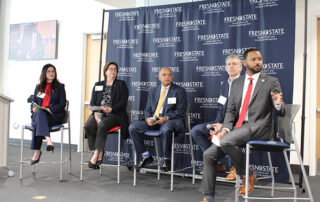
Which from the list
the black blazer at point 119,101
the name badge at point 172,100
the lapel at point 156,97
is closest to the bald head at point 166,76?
the lapel at point 156,97

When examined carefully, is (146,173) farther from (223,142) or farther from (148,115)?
(223,142)

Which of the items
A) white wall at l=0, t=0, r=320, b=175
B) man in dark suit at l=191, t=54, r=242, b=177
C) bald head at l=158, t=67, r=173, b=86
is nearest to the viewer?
man in dark suit at l=191, t=54, r=242, b=177

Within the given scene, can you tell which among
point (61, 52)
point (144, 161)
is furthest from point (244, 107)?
point (61, 52)

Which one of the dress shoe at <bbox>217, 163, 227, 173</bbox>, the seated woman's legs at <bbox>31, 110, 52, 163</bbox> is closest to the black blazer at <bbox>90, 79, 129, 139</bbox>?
the seated woman's legs at <bbox>31, 110, 52, 163</bbox>

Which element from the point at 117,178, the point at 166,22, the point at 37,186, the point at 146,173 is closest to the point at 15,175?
the point at 37,186

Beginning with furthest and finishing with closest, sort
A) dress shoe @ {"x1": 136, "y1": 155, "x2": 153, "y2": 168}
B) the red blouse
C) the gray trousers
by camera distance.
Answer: the red blouse, dress shoe @ {"x1": 136, "y1": 155, "x2": 153, "y2": 168}, the gray trousers

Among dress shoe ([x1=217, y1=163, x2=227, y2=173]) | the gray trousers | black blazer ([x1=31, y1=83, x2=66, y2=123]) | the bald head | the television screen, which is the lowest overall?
dress shoe ([x1=217, y1=163, x2=227, y2=173])

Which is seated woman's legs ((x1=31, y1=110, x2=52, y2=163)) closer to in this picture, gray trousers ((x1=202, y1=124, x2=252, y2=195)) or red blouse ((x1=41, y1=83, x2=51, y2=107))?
red blouse ((x1=41, y1=83, x2=51, y2=107))

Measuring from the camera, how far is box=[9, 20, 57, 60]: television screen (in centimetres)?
705

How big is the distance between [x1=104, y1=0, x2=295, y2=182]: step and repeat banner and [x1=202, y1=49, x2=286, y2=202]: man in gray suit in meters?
0.84

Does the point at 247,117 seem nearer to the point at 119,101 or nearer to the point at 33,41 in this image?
the point at 119,101

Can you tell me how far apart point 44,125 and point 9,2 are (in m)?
5.07

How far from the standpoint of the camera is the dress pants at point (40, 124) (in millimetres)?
4008

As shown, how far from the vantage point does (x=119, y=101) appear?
Answer: 421 centimetres
